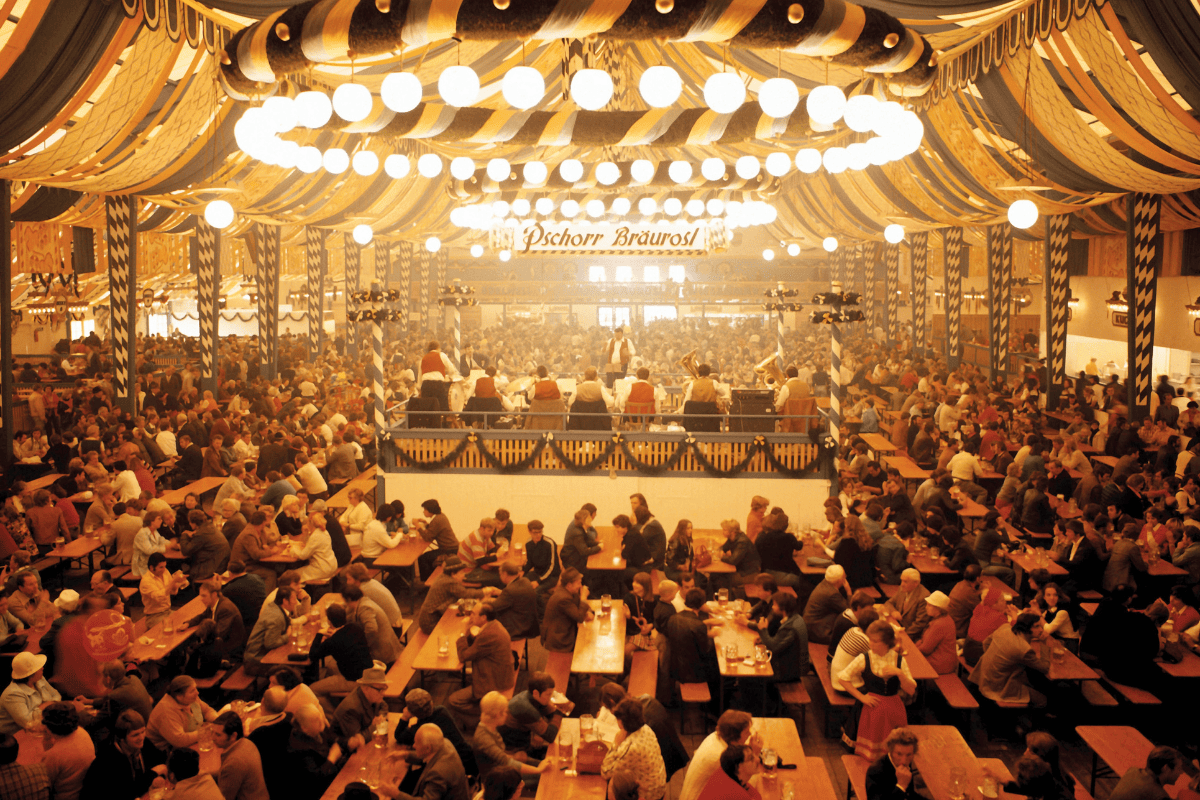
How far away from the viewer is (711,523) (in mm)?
9555

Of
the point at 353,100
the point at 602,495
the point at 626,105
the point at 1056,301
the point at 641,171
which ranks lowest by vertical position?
the point at 602,495

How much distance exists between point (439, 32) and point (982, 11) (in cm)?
451

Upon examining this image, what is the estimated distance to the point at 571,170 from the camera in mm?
6953

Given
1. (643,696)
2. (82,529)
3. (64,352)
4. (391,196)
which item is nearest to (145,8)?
(82,529)

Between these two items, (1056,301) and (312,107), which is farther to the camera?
(1056,301)

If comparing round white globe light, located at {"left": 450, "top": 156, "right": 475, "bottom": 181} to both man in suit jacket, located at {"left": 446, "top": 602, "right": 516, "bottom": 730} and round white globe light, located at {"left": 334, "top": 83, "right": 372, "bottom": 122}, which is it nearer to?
round white globe light, located at {"left": 334, "top": 83, "right": 372, "bottom": 122}

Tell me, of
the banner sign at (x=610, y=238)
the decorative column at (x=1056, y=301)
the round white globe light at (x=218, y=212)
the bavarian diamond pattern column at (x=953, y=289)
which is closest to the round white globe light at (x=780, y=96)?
the round white globe light at (x=218, y=212)

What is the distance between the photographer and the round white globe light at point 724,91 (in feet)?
11.6

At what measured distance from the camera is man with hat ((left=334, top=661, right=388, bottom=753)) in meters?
4.73

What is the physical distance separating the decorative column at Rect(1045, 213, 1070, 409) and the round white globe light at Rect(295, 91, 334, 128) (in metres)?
12.7

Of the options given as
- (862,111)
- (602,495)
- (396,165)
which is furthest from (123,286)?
(862,111)

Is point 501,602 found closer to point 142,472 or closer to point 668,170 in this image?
point 668,170

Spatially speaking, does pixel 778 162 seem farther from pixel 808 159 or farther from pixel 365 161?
pixel 365 161

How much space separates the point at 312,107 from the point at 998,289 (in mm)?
15186
